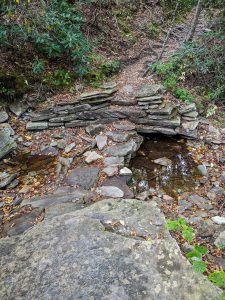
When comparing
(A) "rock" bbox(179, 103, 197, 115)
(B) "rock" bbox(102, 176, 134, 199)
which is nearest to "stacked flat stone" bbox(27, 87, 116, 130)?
(A) "rock" bbox(179, 103, 197, 115)

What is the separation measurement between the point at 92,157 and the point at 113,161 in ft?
1.40

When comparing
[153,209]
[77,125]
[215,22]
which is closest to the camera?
[153,209]

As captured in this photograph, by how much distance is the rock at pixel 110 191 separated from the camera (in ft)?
14.0

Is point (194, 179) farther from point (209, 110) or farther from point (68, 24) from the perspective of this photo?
point (68, 24)

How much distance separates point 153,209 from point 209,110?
406 centimetres

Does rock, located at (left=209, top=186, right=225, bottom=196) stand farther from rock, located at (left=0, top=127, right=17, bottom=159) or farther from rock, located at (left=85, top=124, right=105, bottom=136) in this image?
rock, located at (left=0, top=127, right=17, bottom=159)

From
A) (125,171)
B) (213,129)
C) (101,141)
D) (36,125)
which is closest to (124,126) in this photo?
(101,141)

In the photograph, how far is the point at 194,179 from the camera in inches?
204

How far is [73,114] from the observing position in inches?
254

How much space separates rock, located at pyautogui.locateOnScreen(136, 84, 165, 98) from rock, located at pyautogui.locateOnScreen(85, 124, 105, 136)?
1.25m

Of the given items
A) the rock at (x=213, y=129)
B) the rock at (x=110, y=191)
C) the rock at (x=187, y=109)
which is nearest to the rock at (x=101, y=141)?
the rock at (x=110, y=191)

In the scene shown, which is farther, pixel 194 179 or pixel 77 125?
pixel 77 125

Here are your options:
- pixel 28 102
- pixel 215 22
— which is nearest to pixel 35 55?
pixel 28 102

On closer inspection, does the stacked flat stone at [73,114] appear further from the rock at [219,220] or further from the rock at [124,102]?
the rock at [219,220]
